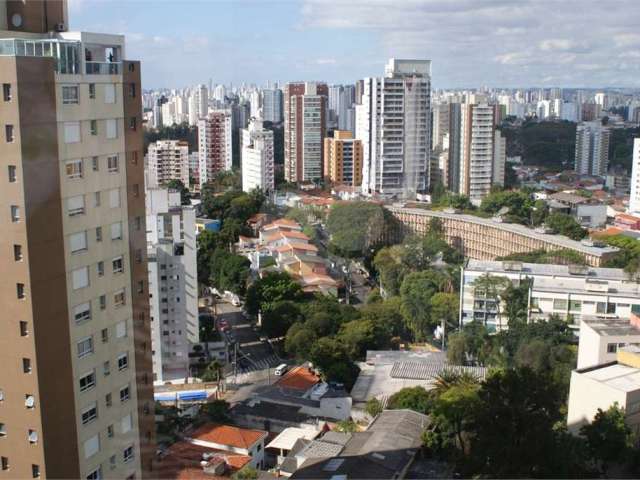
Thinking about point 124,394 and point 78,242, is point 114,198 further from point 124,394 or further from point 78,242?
point 124,394

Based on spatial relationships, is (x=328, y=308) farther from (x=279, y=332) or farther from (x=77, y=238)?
(x=77, y=238)

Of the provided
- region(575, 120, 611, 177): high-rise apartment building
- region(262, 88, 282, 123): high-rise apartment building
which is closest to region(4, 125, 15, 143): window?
region(575, 120, 611, 177): high-rise apartment building

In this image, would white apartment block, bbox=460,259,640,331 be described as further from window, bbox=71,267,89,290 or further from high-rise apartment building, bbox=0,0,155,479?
window, bbox=71,267,89,290

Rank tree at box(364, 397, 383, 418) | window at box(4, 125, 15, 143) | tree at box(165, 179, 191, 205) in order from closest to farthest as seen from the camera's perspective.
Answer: window at box(4, 125, 15, 143) → tree at box(364, 397, 383, 418) → tree at box(165, 179, 191, 205)

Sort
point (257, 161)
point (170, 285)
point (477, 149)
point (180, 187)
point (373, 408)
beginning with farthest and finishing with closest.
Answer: point (257, 161) < point (477, 149) < point (180, 187) < point (170, 285) < point (373, 408)

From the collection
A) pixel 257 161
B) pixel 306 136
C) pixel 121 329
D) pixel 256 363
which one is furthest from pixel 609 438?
pixel 306 136

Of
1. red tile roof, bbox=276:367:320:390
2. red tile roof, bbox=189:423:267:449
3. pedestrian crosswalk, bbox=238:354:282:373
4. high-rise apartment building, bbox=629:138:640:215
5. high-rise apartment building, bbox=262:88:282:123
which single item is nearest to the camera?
red tile roof, bbox=189:423:267:449


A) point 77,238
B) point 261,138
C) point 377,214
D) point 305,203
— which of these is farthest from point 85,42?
point 261,138
